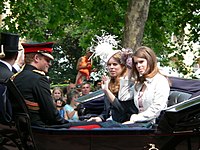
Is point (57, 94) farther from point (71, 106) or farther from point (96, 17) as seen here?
point (96, 17)

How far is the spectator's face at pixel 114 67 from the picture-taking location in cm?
610

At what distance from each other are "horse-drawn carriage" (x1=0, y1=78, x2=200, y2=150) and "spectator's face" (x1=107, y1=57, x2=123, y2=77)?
950 millimetres

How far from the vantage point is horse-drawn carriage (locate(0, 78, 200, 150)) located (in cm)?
421

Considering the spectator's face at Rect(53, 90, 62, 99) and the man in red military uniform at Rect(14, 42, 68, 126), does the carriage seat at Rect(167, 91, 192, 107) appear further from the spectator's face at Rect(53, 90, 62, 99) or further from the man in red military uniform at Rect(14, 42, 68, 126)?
the spectator's face at Rect(53, 90, 62, 99)

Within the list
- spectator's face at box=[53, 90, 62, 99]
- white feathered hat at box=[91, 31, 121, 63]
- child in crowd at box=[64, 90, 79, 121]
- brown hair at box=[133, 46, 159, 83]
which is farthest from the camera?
spectator's face at box=[53, 90, 62, 99]

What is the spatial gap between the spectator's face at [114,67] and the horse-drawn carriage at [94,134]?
950 mm

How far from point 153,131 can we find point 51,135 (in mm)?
861

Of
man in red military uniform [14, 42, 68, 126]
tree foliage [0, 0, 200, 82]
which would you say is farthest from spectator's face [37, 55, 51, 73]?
tree foliage [0, 0, 200, 82]

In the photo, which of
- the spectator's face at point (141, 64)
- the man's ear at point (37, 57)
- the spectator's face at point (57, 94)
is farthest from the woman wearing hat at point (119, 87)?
the spectator's face at point (57, 94)

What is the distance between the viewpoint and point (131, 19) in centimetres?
1080

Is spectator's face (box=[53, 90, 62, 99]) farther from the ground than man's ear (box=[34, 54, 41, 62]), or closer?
closer

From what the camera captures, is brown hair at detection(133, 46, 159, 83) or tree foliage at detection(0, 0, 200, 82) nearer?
brown hair at detection(133, 46, 159, 83)

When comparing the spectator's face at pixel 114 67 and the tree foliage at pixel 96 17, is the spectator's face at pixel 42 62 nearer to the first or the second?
the spectator's face at pixel 114 67

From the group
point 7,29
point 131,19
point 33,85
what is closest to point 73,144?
point 33,85
